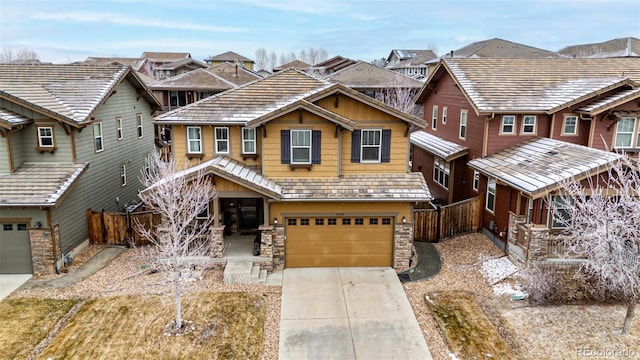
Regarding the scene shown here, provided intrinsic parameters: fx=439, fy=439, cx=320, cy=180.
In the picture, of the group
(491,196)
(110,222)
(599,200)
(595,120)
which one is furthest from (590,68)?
(110,222)

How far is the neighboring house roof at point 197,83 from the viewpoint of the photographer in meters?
36.6

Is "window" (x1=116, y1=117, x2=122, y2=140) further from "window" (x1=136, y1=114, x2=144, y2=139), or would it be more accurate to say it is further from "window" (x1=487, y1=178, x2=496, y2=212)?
"window" (x1=487, y1=178, x2=496, y2=212)

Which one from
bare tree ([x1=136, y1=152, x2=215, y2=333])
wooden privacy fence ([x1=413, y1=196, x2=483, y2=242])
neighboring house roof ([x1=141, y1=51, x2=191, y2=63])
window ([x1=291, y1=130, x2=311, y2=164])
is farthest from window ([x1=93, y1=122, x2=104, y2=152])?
neighboring house roof ([x1=141, y1=51, x2=191, y2=63])

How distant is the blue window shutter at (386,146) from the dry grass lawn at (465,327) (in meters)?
5.10

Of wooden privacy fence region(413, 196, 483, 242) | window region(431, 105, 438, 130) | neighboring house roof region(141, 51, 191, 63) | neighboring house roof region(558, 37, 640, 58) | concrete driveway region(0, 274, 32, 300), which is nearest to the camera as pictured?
concrete driveway region(0, 274, 32, 300)

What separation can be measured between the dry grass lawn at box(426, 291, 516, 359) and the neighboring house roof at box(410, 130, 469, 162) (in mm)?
9022

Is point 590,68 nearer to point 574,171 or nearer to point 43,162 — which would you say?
point 574,171

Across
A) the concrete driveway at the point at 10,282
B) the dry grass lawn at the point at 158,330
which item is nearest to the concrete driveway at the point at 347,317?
the dry grass lawn at the point at 158,330

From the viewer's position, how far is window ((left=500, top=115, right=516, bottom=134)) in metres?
19.8

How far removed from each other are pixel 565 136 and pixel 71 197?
20.9 meters

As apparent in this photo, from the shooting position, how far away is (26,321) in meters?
12.2

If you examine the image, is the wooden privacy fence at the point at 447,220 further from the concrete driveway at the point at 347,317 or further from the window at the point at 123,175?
the window at the point at 123,175

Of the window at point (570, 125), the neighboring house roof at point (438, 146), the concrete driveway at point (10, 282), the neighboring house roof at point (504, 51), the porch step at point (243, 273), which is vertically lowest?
the concrete driveway at point (10, 282)

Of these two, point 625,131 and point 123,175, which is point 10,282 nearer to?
point 123,175
